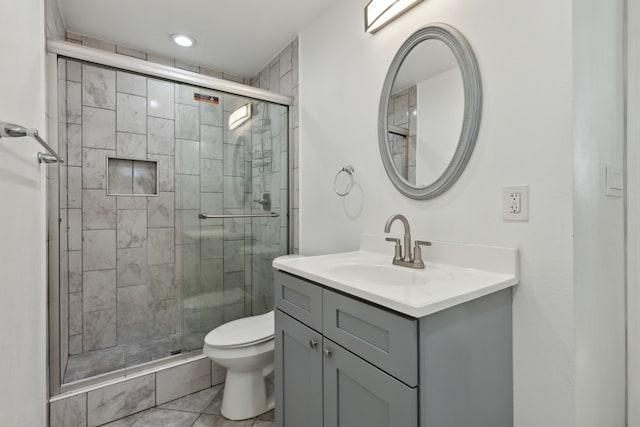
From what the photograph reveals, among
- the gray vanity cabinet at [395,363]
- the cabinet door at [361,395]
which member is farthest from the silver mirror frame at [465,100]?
the cabinet door at [361,395]

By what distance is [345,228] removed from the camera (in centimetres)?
186

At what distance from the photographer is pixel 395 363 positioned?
83cm

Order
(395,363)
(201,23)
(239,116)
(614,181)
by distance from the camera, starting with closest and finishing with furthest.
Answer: (395,363) → (614,181) → (201,23) → (239,116)

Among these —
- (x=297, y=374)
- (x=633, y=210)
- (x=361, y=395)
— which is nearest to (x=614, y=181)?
(x=633, y=210)

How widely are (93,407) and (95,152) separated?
1.69 meters

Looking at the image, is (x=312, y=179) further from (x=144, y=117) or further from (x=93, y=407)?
(x=93, y=407)

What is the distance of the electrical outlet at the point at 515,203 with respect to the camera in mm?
1060

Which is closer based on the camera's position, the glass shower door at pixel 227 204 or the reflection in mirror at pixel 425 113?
the reflection in mirror at pixel 425 113

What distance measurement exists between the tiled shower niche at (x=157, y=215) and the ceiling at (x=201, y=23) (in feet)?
1.05

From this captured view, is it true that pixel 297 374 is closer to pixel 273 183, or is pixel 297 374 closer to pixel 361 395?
pixel 361 395

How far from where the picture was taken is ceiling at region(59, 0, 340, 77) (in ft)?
6.31

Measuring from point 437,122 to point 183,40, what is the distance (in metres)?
2.05

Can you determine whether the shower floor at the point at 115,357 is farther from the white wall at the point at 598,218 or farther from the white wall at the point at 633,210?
the white wall at the point at 633,210

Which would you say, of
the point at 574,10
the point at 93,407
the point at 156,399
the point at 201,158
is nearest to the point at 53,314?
the point at 93,407
